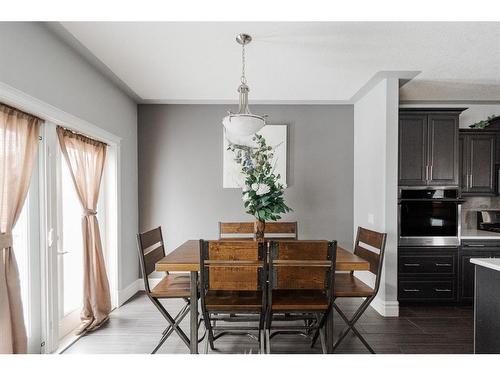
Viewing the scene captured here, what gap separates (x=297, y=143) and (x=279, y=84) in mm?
908

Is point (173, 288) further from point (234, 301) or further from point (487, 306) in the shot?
point (487, 306)

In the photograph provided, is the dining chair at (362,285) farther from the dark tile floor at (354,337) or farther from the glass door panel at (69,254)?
the glass door panel at (69,254)

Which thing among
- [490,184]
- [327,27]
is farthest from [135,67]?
[490,184]

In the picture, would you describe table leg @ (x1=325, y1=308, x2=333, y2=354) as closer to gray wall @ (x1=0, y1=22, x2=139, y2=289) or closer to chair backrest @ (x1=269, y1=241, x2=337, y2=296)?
chair backrest @ (x1=269, y1=241, x2=337, y2=296)

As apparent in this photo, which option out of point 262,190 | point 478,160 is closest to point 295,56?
point 262,190

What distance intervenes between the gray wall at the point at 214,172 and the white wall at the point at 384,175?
475 millimetres

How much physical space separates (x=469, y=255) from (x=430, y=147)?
1.30 metres

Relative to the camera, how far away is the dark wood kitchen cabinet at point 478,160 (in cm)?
329

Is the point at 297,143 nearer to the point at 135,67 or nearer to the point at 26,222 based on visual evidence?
the point at 135,67

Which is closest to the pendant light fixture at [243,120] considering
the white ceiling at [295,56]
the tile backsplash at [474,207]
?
the white ceiling at [295,56]

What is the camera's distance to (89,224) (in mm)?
2578

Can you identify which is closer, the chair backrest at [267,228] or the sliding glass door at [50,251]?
the sliding glass door at [50,251]
